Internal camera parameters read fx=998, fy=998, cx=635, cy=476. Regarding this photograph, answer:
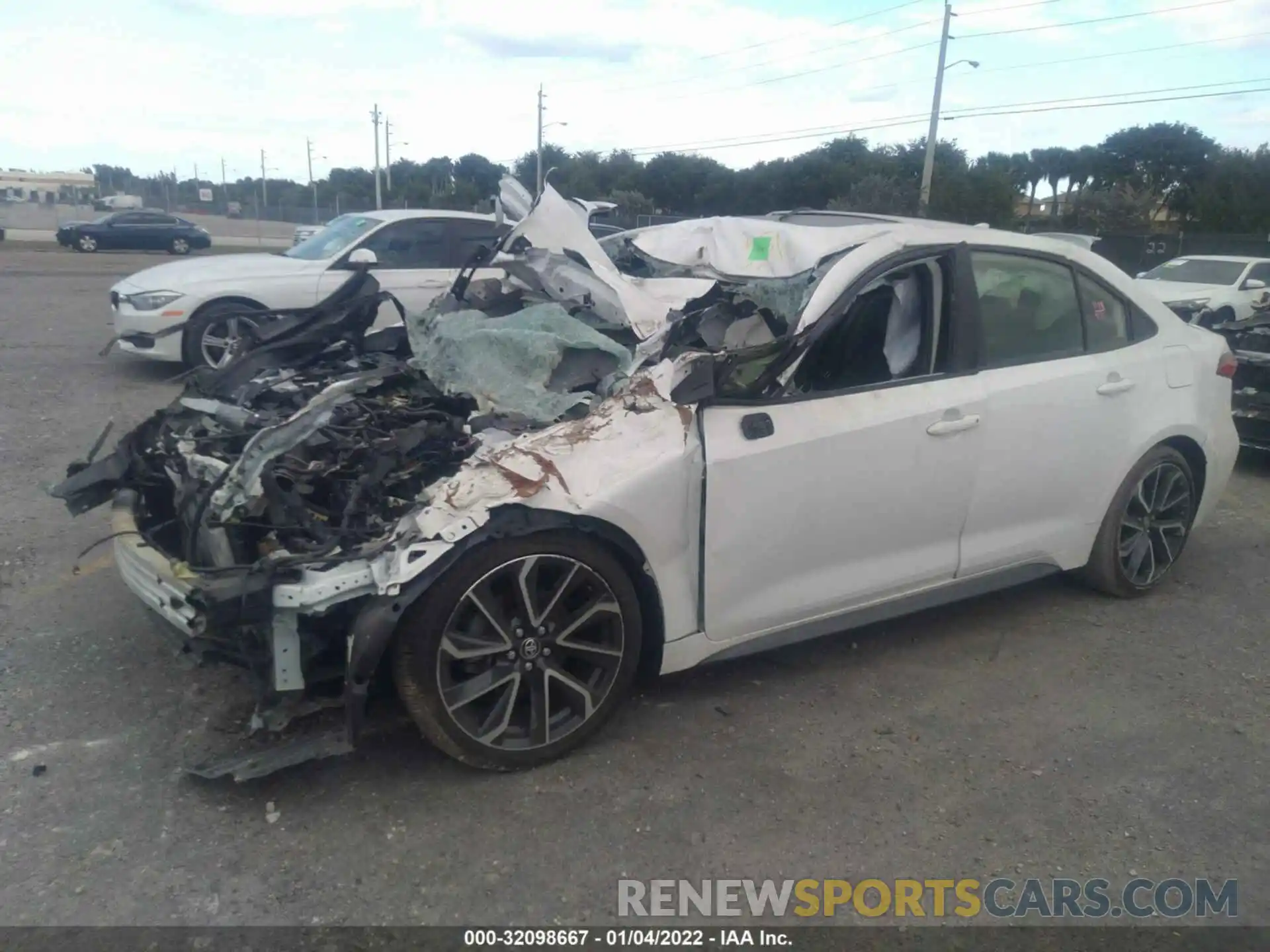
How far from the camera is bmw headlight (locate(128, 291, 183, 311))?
8.95 metres

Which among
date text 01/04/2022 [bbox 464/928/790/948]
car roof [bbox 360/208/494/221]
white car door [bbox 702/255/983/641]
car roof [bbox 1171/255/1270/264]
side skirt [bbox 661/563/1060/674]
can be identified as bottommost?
date text 01/04/2022 [bbox 464/928/790/948]

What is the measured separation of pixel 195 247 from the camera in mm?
32031

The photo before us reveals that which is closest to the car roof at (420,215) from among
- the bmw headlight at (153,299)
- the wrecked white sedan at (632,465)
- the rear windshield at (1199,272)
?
the bmw headlight at (153,299)

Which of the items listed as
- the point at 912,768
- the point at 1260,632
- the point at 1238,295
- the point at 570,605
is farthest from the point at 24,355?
the point at 1238,295

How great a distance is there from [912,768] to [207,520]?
250 cm

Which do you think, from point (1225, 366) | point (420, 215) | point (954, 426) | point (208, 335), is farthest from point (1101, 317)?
point (208, 335)

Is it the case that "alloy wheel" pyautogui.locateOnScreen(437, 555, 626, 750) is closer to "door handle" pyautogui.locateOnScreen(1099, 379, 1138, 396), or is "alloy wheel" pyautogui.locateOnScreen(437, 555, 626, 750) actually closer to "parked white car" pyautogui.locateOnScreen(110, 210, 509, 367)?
"door handle" pyautogui.locateOnScreen(1099, 379, 1138, 396)

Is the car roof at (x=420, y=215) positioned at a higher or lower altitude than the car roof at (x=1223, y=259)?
higher

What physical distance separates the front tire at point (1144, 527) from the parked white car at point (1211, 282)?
456 inches

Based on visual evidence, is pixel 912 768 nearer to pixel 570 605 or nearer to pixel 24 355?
pixel 570 605

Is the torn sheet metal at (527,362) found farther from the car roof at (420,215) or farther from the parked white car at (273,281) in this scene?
the car roof at (420,215)

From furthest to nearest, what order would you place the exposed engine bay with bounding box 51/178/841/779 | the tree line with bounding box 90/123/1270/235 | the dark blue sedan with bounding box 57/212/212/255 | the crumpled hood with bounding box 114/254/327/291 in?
the tree line with bounding box 90/123/1270/235, the dark blue sedan with bounding box 57/212/212/255, the crumpled hood with bounding box 114/254/327/291, the exposed engine bay with bounding box 51/178/841/779

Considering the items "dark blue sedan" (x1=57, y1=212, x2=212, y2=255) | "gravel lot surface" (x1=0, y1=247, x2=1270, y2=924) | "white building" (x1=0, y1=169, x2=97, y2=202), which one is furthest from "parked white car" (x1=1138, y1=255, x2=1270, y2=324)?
"white building" (x1=0, y1=169, x2=97, y2=202)

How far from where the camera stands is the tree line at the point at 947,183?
1502 inches
